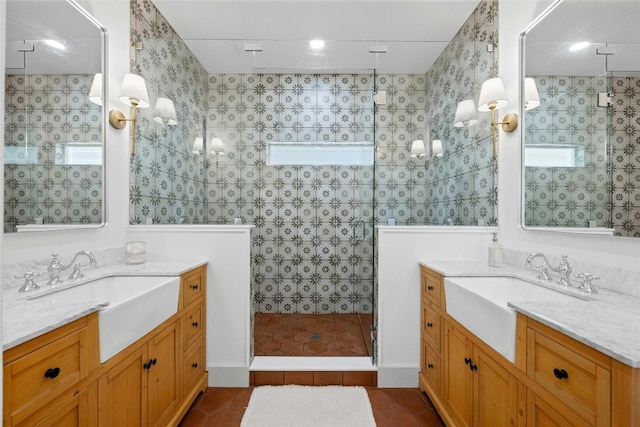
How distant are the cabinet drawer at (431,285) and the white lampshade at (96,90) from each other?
2227 millimetres

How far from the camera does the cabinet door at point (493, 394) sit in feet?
4.14

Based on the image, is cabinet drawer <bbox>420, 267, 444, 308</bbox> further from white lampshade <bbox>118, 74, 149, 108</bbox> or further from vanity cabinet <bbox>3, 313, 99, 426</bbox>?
white lampshade <bbox>118, 74, 149, 108</bbox>

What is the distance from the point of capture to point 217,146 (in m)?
2.74

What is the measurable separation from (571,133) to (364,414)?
189 centimetres

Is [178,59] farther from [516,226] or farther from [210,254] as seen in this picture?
[516,226]

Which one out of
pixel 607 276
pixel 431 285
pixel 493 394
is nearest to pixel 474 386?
pixel 493 394

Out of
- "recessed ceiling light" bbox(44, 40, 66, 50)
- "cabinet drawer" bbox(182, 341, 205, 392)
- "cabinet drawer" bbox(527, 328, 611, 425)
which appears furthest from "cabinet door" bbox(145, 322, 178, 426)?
"cabinet drawer" bbox(527, 328, 611, 425)

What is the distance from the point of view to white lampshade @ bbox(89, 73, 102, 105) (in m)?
1.84

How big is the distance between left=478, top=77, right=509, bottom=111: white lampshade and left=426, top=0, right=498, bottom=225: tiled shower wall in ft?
0.67

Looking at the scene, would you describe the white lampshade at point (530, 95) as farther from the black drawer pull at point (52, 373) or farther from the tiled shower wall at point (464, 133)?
the black drawer pull at point (52, 373)

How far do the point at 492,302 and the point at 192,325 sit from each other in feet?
5.45

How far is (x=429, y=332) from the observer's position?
2.06 metres

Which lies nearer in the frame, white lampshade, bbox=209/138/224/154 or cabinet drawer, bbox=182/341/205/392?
cabinet drawer, bbox=182/341/205/392

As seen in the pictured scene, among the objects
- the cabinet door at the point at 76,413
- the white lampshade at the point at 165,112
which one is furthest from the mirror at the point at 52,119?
the cabinet door at the point at 76,413
